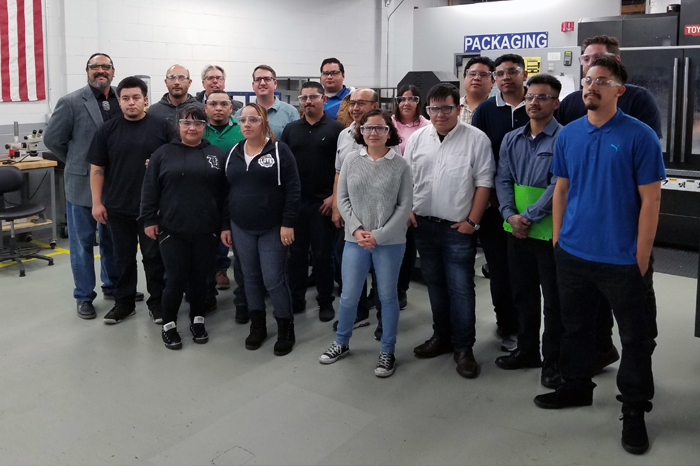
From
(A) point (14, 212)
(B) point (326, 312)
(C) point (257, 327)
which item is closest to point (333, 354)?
(C) point (257, 327)

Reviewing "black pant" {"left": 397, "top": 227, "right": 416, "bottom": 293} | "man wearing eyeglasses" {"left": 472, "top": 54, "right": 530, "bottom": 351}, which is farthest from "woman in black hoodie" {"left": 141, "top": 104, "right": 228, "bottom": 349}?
"man wearing eyeglasses" {"left": 472, "top": 54, "right": 530, "bottom": 351}

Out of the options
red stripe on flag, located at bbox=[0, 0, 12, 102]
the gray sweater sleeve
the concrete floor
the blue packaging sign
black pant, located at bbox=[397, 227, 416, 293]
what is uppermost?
the blue packaging sign

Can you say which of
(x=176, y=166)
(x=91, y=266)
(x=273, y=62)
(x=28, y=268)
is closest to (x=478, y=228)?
(x=176, y=166)

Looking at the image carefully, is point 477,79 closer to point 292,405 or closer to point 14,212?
point 292,405

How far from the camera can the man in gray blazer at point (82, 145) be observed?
13.6 feet

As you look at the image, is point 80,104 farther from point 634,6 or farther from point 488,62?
point 634,6

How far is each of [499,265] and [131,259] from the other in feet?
7.42

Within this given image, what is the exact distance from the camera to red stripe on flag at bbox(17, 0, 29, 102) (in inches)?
235

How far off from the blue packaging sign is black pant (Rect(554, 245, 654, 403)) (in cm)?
663

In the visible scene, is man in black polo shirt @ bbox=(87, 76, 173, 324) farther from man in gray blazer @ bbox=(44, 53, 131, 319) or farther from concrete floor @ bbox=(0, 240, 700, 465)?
concrete floor @ bbox=(0, 240, 700, 465)

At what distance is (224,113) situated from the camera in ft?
13.4

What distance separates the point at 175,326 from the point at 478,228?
181cm

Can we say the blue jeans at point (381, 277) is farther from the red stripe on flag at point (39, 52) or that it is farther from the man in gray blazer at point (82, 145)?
the red stripe on flag at point (39, 52)

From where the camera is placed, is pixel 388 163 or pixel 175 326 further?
pixel 175 326
